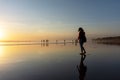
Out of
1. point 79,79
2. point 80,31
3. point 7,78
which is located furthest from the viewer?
point 80,31

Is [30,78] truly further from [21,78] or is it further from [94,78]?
[94,78]

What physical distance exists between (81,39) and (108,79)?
1354 centimetres

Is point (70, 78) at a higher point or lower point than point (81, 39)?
lower

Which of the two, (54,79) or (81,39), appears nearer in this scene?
(54,79)

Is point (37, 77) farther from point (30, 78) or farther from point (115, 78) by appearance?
point (115, 78)

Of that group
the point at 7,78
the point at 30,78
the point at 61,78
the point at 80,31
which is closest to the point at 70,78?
the point at 61,78

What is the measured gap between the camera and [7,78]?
9.82 metres

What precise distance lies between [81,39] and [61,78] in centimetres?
1331

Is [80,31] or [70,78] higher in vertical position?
[80,31]

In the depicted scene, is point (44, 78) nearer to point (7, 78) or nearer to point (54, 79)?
point (54, 79)

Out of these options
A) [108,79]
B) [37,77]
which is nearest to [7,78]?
[37,77]

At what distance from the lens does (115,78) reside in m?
9.39

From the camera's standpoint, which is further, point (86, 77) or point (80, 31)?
point (80, 31)

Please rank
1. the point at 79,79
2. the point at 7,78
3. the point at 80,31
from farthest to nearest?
the point at 80,31 → the point at 7,78 → the point at 79,79
